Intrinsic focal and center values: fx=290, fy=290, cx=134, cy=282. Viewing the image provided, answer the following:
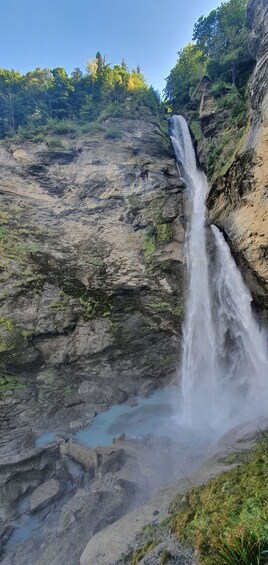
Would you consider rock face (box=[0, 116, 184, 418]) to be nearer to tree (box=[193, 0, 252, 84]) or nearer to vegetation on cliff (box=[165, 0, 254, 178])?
vegetation on cliff (box=[165, 0, 254, 178])

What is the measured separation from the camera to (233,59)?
21750mm

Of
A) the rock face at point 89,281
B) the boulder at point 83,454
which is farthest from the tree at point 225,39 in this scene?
the boulder at point 83,454

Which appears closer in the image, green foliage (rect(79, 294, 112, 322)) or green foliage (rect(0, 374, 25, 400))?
green foliage (rect(0, 374, 25, 400))

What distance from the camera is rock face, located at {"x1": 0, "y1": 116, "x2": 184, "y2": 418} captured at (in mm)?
16031

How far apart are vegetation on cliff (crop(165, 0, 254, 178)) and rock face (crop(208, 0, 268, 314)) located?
2.38 m

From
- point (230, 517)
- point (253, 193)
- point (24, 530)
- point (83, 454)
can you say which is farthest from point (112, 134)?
point (230, 517)

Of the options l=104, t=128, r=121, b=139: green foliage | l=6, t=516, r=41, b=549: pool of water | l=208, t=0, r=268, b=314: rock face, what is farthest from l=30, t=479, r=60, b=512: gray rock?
l=104, t=128, r=121, b=139: green foliage

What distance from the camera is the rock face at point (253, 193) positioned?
11.1m

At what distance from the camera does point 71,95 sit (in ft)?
104

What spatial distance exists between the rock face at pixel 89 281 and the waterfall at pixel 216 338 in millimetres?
1024

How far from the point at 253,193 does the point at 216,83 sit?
1607 cm

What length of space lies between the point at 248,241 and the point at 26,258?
11889mm

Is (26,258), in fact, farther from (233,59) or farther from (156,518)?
(233,59)

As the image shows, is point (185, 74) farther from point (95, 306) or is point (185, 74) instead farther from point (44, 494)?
point (44, 494)
